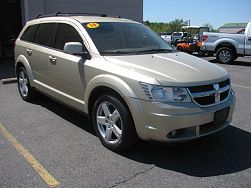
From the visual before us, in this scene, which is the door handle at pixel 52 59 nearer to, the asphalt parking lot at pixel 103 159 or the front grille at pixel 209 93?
the asphalt parking lot at pixel 103 159

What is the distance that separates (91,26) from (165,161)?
233cm

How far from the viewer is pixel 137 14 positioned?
16531mm

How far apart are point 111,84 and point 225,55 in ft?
39.0

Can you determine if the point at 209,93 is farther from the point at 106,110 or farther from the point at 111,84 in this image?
the point at 106,110

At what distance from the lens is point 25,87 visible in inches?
275

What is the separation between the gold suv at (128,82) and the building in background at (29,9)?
7.38 meters

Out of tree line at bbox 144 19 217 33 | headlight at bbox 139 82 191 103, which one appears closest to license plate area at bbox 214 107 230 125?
headlight at bbox 139 82 191 103

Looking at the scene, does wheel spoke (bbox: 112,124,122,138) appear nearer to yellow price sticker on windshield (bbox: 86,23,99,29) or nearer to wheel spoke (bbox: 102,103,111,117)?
wheel spoke (bbox: 102,103,111,117)

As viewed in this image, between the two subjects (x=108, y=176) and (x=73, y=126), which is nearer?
(x=108, y=176)

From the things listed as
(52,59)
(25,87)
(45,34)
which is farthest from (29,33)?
(52,59)

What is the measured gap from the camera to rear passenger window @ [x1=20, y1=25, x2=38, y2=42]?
654 cm

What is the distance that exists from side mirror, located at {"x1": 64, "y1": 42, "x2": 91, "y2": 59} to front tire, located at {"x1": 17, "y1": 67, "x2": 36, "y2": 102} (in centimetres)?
233

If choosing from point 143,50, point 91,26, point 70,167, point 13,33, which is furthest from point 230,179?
point 13,33

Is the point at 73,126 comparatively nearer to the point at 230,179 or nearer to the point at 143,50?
the point at 143,50
